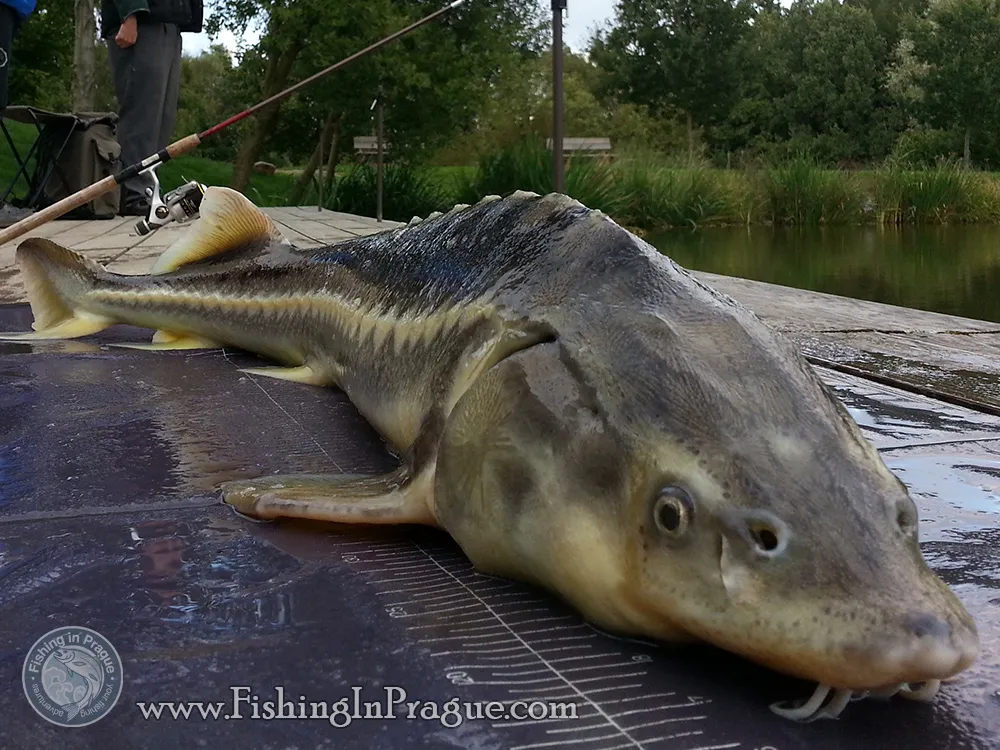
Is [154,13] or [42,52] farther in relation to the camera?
[42,52]

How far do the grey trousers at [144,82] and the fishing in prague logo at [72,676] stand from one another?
559 cm

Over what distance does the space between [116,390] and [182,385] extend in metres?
0.16

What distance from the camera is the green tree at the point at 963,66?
30422mm

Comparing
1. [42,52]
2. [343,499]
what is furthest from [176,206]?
[42,52]

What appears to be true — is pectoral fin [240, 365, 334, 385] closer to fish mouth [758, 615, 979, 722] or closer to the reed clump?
fish mouth [758, 615, 979, 722]

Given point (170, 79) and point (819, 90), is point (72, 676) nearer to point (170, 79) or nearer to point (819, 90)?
point (170, 79)

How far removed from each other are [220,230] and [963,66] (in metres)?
33.5

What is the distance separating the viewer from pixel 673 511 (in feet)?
3.41

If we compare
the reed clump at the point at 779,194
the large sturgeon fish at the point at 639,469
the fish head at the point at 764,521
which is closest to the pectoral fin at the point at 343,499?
the large sturgeon fish at the point at 639,469

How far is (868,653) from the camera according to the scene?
2.97 ft

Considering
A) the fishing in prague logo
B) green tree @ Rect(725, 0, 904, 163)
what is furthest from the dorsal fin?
green tree @ Rect(725, 0, 904, 163)

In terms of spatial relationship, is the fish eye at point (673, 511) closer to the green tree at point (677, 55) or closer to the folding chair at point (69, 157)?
the folding chair at point (69, 157)

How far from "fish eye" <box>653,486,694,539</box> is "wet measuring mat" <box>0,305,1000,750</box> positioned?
159 millimetres

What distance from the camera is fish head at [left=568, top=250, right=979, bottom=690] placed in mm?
925
